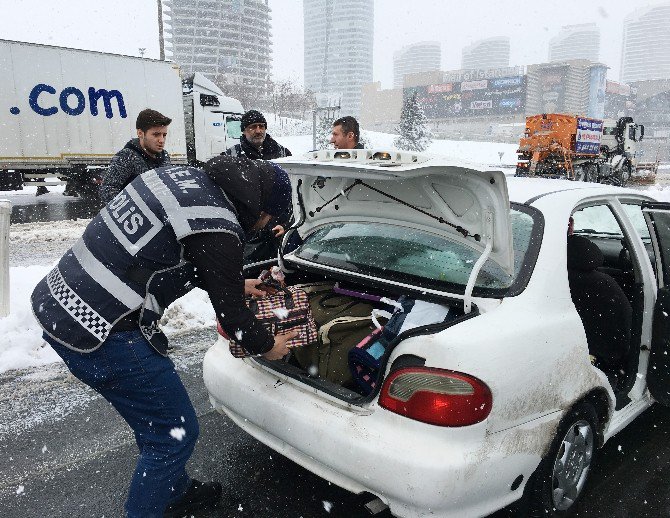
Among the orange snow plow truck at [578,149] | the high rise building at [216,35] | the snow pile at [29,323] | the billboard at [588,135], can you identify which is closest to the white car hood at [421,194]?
the snow pile at [29,323]

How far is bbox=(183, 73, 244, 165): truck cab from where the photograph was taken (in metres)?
16.9

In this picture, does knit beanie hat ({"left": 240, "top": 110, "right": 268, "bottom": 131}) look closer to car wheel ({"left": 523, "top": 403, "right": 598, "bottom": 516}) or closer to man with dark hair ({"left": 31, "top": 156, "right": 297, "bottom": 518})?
man with dark hair ({"left": 31, "top": 156, "right": 297, "bottom": 518})

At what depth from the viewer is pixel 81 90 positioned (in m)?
14.0

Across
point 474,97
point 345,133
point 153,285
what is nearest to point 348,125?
point 345,133

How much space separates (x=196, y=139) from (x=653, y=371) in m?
16.4

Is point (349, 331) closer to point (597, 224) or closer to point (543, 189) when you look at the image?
point (543, 189)

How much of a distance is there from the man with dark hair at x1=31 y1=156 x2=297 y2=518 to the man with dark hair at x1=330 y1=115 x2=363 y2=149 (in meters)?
3.20

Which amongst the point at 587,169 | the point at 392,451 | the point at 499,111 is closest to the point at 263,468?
the point at 392,451

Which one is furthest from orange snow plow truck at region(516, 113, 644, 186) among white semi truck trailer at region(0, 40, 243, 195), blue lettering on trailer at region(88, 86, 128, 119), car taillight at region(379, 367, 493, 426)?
car taillight at region(379, 367, 493, 426)

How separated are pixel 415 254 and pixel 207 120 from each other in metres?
15.8

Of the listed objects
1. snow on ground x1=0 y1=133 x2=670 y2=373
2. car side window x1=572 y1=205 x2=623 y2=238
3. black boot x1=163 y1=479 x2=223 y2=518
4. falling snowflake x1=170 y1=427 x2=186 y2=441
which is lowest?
black boot x1=163 y1=479 x2=223 y2=518

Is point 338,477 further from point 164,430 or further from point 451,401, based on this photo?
point 164,430

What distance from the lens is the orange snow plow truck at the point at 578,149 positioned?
20.4m

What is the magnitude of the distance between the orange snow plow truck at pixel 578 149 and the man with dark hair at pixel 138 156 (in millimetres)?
19012
